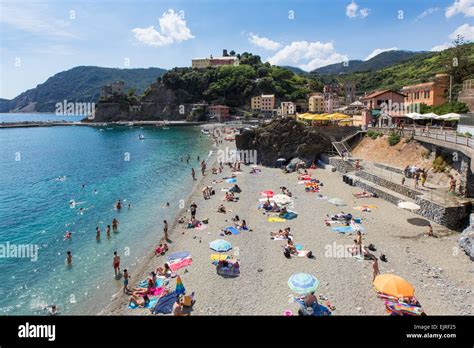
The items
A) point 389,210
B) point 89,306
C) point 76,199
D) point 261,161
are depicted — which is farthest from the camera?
point 261,161

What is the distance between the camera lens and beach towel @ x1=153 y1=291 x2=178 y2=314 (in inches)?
486

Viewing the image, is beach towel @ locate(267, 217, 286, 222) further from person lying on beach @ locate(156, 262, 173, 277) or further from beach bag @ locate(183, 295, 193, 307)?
beach bag @ locate(183, 295, 193, 307)

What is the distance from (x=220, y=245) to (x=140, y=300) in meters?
5.23

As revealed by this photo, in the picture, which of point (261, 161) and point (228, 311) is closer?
point (228, 311)

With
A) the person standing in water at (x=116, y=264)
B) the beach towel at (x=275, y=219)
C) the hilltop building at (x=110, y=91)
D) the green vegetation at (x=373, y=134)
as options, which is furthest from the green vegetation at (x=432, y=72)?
the hilltop building at (x=110, y=91)

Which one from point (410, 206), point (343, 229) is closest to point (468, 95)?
point (410, 206)

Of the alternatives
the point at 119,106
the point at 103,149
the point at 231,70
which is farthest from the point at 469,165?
the point at 119,106

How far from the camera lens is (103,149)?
69062 mm

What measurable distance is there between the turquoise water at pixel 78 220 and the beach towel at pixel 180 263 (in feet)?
8.45

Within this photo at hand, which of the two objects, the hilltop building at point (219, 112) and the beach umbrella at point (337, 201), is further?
the hilltop building at point (219, 112)

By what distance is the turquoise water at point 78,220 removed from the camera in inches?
591

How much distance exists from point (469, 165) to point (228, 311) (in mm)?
16406

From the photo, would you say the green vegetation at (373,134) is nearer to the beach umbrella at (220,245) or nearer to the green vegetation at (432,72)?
the green vegetation at (432,72)
